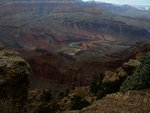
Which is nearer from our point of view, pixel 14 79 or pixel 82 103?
pixel 14 79

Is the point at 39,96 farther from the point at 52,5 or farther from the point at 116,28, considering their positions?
the point at 52,5

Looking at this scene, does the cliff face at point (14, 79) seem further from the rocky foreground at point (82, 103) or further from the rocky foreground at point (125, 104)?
the rocky foreground at point (125, 104)

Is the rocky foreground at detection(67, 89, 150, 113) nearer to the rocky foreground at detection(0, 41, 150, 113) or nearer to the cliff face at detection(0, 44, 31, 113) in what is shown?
the rocky foreground at detection(0, 41, 150, 113)

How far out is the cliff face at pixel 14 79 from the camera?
32.2 feet

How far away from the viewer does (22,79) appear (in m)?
10.4

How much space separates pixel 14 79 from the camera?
10.0 meters

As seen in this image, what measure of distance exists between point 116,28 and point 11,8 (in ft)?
224

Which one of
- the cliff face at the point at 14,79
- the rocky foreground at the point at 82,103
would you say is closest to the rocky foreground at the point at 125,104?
the rocky foreground at the point at 82,103

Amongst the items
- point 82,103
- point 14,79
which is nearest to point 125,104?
point 82,103

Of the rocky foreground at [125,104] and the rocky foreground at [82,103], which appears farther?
the rocky foreground at [82,103]

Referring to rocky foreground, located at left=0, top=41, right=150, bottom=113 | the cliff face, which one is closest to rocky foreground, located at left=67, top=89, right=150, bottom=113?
rocky foreground, located at left=0, top=41, right=150, bottom=113

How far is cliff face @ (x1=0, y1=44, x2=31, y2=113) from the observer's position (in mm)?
9825

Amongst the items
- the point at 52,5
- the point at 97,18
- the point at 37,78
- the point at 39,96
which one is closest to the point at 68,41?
the point at 97,18

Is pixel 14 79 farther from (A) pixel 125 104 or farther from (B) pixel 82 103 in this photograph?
(A) pixel 125 104
